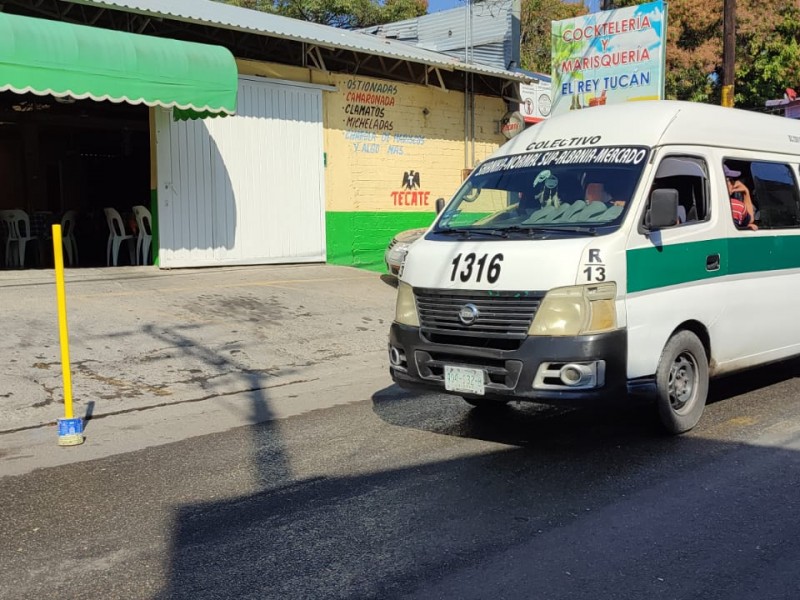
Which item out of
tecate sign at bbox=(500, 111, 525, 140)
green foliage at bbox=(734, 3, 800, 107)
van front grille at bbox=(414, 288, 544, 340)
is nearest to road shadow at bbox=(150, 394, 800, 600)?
van front grille at bbox=(414, 288, 544, 340)

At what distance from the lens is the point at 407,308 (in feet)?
19.8

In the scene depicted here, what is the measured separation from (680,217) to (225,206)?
949cm

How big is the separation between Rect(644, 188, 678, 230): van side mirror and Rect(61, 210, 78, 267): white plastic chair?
40.8 ft

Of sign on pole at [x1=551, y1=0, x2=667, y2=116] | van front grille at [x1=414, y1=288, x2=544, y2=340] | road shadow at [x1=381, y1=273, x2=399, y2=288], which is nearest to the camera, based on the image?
van front grille at [x1=414, y1=288, x2=544, y2=340]

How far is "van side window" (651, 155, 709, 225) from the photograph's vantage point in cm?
609

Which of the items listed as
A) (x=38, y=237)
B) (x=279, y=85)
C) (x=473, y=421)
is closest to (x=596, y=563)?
(x=473, y=421)

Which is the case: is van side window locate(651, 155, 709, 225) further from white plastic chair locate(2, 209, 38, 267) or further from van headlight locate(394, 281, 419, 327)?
white plastic chair locate(2, 209, 38, 267)

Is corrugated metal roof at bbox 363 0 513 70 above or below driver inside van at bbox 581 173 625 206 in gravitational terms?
above

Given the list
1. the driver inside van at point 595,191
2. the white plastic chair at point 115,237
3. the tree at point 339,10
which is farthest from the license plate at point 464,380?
the tree at point 339,10

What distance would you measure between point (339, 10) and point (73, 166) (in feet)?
57.6

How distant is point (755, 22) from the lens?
89.9 ft

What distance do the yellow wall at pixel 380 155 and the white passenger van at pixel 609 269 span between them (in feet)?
30.2

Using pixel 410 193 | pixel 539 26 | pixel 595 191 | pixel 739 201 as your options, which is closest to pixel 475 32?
pixel 410 193

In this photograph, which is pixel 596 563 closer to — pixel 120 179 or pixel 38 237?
pixel 38 237
